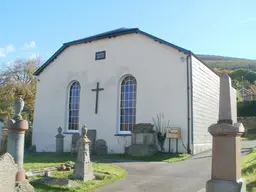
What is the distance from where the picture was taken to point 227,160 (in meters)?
5.78

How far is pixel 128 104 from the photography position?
1761 cm

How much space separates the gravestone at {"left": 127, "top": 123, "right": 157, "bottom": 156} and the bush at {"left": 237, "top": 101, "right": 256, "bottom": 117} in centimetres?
2603

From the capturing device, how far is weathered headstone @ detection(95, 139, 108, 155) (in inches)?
677

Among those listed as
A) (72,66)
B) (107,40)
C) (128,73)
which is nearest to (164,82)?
(128,73)

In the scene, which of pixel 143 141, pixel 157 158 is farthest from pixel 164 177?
pixel 143 141

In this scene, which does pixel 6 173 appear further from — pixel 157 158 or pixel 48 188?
pixel 157 158

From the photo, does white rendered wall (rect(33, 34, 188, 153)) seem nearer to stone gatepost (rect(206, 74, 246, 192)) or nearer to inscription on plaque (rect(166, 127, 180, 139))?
inscription on plaque (rect(166, 127, 180, 139))

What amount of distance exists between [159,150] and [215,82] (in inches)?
297

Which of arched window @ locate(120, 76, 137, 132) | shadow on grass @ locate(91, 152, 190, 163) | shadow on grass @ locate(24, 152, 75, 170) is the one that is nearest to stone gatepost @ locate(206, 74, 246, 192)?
shadow on grass @ locate(24, 152, 75, 170)

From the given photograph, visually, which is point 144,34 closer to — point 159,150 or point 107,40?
point 107,40

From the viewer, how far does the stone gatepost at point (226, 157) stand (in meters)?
5.67

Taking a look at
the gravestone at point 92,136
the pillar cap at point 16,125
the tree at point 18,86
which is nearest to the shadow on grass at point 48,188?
the pillar cap at point 16,125

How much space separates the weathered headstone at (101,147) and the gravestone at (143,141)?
88.5 inches

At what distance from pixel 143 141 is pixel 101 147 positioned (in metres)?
3.46
